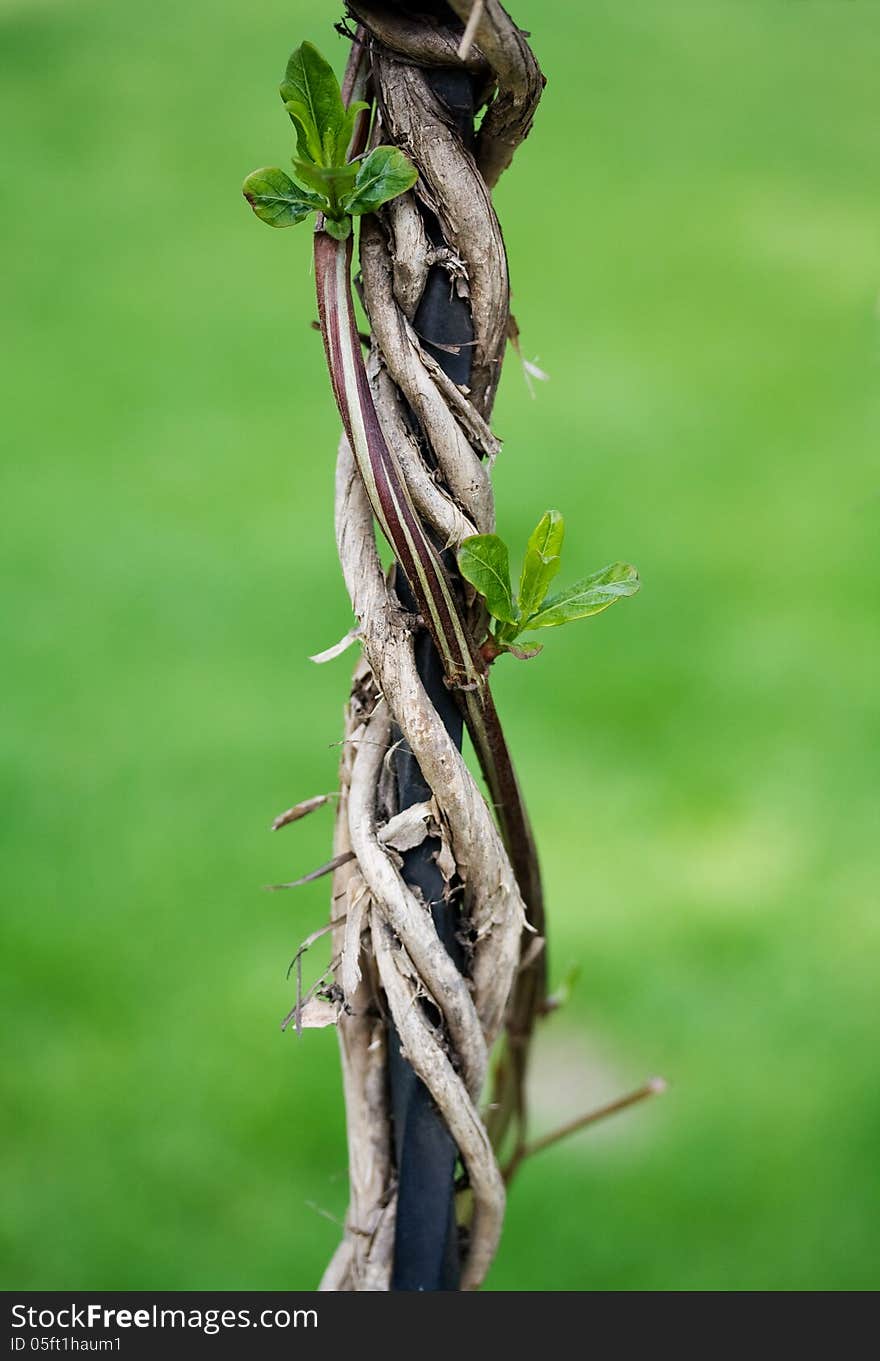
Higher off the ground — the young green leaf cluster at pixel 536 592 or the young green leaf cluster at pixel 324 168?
the young green leaf cluster at pixel 324 168

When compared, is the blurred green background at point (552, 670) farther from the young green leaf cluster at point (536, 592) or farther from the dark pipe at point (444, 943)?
the young green leaf cluster at point (536, 592)

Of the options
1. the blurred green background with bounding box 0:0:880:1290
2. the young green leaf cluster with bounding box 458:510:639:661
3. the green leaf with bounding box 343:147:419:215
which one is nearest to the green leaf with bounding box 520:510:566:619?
the young green leaf cluster with bounding box 458:510:639:661

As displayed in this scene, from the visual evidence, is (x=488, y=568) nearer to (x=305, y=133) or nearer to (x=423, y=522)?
(x=423, y=522)

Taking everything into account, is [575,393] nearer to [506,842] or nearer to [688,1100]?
[688,1100]

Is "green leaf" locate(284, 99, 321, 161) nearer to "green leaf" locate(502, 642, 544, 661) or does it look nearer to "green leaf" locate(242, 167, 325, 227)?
"green leaf" locate(242, 167, 325, 227)

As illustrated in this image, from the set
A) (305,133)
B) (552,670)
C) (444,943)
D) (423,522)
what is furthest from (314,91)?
(552,670)

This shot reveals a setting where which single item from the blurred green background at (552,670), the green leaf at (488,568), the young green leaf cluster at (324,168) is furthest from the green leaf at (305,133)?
the blurred green background at (552,670)

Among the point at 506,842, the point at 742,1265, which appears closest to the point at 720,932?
the point at 742,1265
